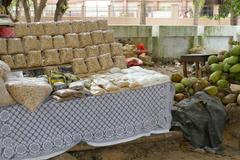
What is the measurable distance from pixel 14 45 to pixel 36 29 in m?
0.40

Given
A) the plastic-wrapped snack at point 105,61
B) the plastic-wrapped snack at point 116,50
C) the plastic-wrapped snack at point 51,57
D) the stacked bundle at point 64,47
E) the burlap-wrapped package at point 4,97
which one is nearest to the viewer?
the burlap-wrapped package at point 4,97

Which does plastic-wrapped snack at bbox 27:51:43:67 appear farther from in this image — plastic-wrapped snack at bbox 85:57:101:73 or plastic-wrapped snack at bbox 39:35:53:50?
plastic-wrapped snack at bbox 85:57:101:73

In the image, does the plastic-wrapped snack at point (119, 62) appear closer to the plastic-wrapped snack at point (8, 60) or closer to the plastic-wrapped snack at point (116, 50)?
the plastic-wrapped snack at point (116, 50)

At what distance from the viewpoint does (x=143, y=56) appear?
27.3 ft

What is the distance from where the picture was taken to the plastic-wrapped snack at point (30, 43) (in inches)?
178

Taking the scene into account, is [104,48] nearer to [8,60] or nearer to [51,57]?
[51,57]

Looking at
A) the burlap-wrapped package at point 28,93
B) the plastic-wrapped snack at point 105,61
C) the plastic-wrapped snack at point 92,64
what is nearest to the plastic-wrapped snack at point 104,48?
the plastic-wrapped snack at point 105,61

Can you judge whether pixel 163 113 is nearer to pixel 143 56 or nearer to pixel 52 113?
pixel 52 113

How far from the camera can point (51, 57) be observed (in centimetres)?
461

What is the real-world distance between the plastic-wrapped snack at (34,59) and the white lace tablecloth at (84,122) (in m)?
1.45

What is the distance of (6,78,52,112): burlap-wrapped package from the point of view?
2996mm

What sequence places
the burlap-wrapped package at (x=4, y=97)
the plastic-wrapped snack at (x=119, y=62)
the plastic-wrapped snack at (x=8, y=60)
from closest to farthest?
the burlap-wrapped package at (x=4, y=97) < the plastic-wrapped snack at (x=8, y=60) < the plastic-wrapped snack at (x=119, y=62)

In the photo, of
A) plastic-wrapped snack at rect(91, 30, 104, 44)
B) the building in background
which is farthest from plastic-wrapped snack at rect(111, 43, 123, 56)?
the building in background

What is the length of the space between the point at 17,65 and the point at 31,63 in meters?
0.18
